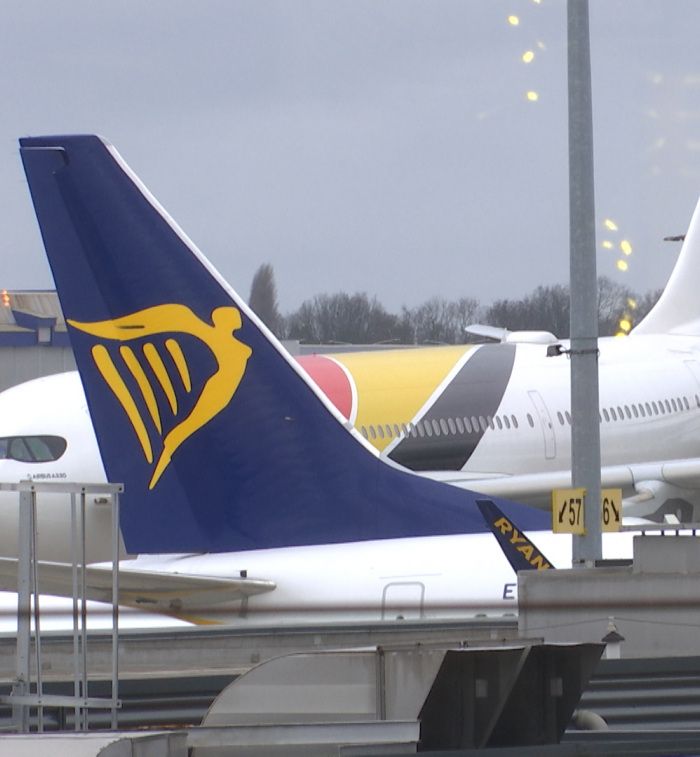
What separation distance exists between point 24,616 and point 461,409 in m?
16.0

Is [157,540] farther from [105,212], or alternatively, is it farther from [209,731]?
[209,731]

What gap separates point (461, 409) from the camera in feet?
73.2

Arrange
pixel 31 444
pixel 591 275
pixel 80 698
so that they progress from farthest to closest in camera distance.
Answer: pixel 31 444 → pixel 591 275 → pixel 80 698

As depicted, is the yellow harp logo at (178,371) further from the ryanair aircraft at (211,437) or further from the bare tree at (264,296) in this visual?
the bare tree at (264,296)

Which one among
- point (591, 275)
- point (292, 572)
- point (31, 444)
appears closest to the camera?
point (591, 275)

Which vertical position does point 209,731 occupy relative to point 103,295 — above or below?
below

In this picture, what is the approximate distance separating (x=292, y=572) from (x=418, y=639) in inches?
120

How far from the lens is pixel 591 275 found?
461 inches

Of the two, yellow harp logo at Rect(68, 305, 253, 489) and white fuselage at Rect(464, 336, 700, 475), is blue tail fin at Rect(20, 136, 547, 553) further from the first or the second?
white fuselage at Rect(464, 336, 700, 475)

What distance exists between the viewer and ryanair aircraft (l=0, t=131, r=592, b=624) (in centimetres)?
1307

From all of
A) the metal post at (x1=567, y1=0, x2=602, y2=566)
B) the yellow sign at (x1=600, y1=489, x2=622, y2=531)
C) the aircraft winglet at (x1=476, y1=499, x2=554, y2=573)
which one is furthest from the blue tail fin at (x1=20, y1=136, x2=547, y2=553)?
the metal post at (x1=567, y1=0, x2=602, y2=566)

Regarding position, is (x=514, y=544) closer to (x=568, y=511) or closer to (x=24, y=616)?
(x=568, y=511)

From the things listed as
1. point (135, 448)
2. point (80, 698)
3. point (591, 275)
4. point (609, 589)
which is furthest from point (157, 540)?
point (80, 698)

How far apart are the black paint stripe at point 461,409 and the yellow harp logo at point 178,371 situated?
25.5ft
